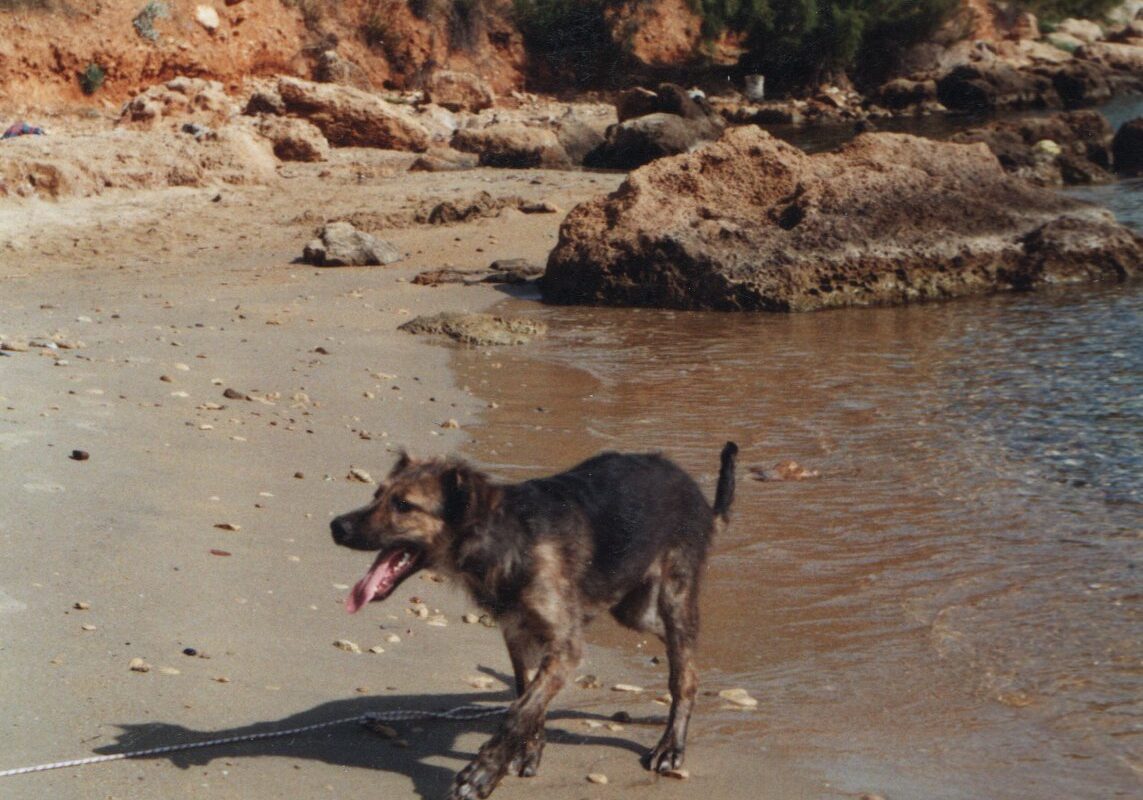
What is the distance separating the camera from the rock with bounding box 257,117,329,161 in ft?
73.2

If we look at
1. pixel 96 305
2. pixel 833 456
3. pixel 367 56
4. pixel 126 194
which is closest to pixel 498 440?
pixel 833 456

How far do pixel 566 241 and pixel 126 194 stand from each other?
20.7 feet

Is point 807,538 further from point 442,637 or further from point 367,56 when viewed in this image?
point 367,56

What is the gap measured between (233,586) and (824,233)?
9854mm

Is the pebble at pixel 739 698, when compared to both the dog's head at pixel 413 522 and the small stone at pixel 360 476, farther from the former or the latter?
the small stone at pixel 360 476

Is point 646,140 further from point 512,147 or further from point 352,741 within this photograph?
point 352,741

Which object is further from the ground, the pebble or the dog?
the dog

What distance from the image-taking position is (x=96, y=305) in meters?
12.3

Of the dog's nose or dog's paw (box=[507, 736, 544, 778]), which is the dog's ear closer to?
the dog's nose

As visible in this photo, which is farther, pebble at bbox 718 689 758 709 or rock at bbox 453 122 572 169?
rock at bbox 453 122 572 169

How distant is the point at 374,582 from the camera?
4441 millimetres

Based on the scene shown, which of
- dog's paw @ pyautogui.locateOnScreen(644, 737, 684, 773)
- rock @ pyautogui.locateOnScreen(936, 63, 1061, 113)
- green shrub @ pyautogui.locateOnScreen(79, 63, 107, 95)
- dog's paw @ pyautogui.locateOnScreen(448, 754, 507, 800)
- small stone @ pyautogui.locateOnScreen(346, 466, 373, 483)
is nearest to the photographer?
dog's paw @ pyautogui.locateOnScreen(448, 754, 507, 800)

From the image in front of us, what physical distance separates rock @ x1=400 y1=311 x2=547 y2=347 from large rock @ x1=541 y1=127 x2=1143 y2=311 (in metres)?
2.16

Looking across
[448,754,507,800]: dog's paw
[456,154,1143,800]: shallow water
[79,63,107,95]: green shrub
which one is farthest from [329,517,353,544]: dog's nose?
[79,63,107,95]: green shrub
